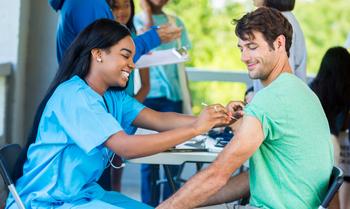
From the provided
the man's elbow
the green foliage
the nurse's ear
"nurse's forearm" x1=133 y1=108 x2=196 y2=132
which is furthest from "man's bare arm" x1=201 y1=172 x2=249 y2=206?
the green foliage

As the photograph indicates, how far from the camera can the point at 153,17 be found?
5.02 metres

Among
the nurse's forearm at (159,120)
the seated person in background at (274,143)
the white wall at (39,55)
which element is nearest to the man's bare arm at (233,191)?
the nurse's forearm at (159,120)

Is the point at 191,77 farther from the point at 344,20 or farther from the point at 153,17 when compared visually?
the point at 344,20

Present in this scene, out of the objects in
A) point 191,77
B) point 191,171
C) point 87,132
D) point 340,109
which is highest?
point 87,132

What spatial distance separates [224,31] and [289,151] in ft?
24.5

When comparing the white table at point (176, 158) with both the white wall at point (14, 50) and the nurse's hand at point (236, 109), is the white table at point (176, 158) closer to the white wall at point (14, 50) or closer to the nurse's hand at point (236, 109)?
the nurse's hand at point (236, 109)

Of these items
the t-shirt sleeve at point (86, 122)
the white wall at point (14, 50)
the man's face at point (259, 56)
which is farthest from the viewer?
the white wall at point (14, 50)

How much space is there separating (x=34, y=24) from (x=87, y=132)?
2.71 meters

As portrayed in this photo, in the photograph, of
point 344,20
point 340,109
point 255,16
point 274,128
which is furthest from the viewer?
point 344,20

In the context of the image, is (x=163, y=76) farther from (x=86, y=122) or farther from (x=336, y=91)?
(x=86, y=122)

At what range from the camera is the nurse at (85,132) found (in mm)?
2611

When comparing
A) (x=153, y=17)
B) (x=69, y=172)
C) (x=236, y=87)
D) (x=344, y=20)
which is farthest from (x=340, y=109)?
(x=344, y=20)

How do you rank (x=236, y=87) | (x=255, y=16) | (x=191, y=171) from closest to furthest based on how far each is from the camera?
(x=255, y=16), (x=191, y=171), (x=236, y=87)

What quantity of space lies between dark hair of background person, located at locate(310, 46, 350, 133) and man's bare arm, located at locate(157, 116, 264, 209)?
1938 millimetres
